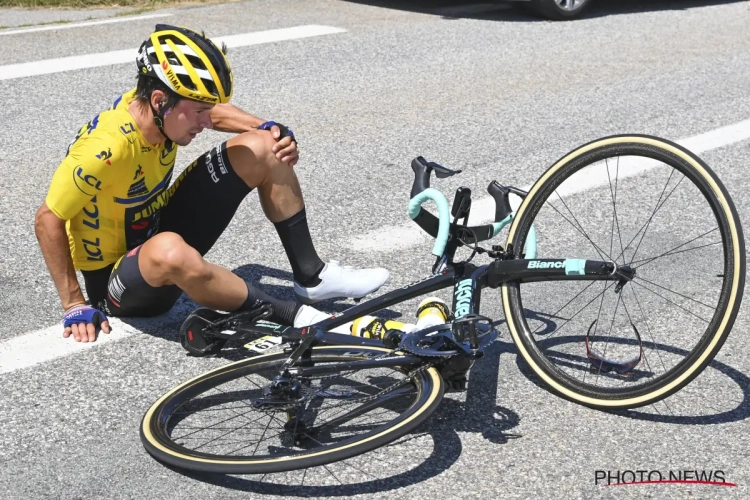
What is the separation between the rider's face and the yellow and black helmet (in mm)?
54

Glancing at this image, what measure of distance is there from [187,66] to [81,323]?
1.19 m

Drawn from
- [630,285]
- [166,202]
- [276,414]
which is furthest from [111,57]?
[276,414]

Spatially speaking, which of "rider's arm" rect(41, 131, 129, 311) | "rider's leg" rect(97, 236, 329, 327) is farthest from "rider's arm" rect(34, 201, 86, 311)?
"rider's leg" rect(97, 236, 329, 327)

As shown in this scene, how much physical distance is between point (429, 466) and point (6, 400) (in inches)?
65.0

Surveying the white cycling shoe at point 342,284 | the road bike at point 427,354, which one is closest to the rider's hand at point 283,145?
the white cycling shoe at point 342,284

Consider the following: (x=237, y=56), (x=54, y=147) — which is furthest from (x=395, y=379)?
(x=237, y=56)

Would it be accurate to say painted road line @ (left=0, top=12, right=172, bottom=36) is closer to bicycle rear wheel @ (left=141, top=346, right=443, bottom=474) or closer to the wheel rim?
the wheel rim

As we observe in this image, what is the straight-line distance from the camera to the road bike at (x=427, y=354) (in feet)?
11.5

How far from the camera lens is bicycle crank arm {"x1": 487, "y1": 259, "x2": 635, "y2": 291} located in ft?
12.0

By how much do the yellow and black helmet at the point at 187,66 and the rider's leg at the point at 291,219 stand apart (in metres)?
0.37

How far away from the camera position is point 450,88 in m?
8.52

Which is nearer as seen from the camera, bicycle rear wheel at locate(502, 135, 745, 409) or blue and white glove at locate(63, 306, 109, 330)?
bicycle rear wheel at locate(502, 135, 745, 409)

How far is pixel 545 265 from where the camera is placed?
3.74 metres

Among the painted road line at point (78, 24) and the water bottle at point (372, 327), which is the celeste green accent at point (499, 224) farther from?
the painted road line at point (78, 24)
